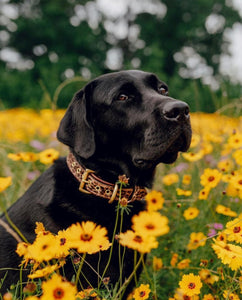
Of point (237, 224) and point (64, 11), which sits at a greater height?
point (237, 224)

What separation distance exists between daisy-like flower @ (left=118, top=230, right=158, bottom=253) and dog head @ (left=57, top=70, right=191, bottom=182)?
954mm

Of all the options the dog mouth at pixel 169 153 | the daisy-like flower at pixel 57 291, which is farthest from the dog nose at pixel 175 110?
the daisy-like flower at pixel 57 291

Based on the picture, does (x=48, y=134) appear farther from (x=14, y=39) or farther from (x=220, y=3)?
(x=220, y=3)

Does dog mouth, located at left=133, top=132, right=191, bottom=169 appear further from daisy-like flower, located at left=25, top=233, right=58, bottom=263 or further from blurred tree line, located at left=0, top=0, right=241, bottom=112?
blurred tree line, located at left=0, top=0, right=241, bottom=112

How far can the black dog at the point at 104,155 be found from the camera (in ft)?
5.94

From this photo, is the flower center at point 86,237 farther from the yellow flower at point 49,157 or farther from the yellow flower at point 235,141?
the yellow flower at point 235,141

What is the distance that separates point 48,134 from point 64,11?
2018 centimetres

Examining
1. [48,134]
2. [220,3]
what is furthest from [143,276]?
[220,3]

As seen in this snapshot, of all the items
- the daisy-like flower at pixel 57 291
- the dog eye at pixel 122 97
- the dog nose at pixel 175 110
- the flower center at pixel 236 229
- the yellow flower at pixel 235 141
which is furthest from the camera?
the yellow flower at pixel 235 141

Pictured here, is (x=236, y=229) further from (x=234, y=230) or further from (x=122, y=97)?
(x=122, y=97)

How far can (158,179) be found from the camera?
10.6 feet

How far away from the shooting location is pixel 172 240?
2066mm

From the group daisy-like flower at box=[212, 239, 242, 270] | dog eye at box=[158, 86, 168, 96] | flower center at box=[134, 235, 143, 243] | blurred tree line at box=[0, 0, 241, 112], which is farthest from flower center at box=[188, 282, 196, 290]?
blurred tree line at box=[0, 0, 241, 112]

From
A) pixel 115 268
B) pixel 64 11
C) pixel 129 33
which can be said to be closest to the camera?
pixel 115 268
